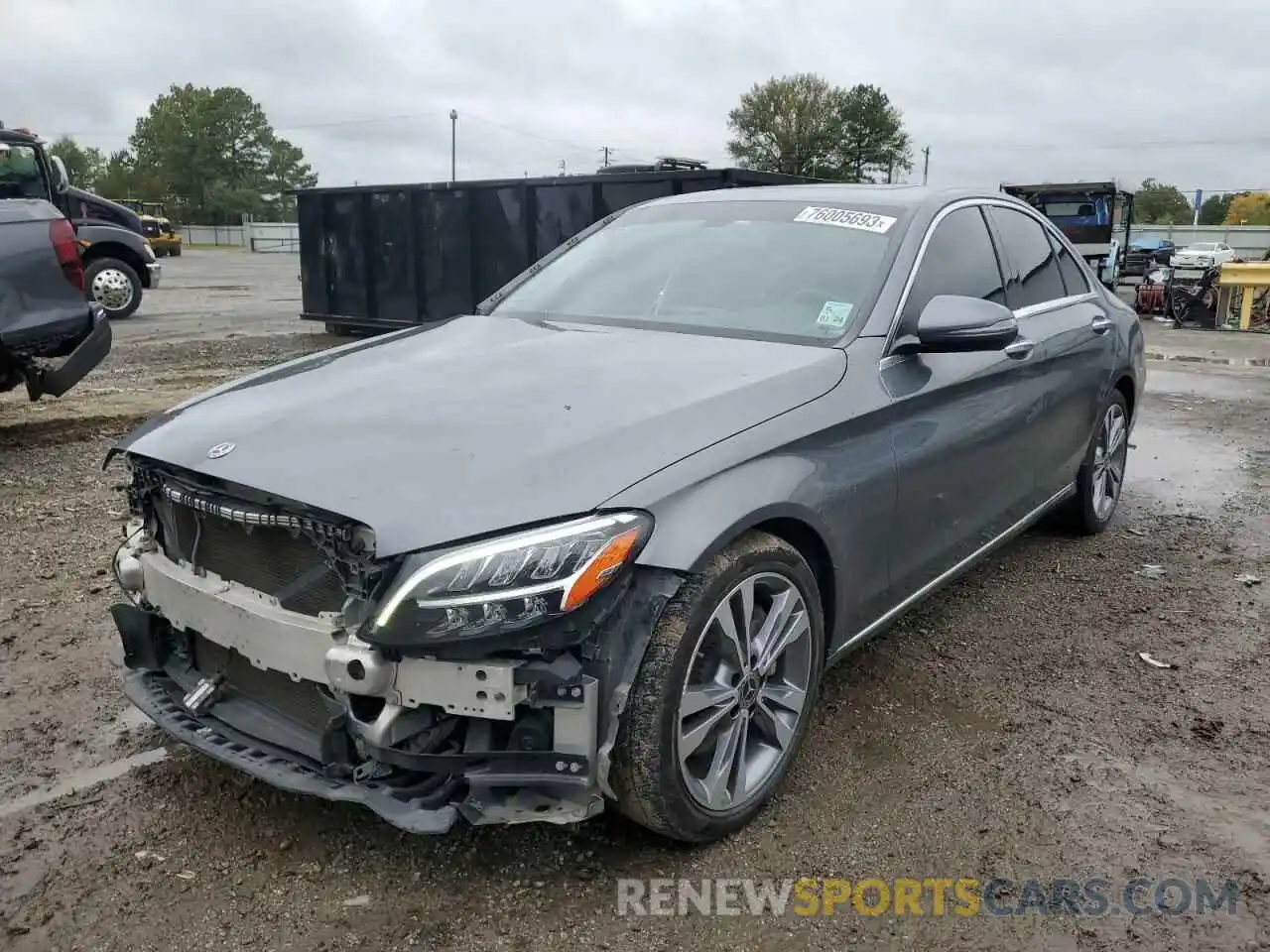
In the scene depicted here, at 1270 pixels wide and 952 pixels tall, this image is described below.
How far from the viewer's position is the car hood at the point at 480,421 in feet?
7.53

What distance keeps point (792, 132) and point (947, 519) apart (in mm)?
80920

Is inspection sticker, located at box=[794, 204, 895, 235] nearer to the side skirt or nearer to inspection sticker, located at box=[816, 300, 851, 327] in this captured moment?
inspection sticker, located at box=[816, 300, 851, 327]

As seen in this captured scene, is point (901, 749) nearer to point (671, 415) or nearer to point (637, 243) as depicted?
point (671, 415)

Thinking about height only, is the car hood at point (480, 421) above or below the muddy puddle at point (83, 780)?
above

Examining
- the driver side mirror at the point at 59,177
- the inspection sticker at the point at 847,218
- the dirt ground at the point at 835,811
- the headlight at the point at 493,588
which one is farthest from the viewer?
the driver side mirror at the point at 59,177

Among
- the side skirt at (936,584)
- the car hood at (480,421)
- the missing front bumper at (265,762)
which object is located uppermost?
the car hood at (480,421)

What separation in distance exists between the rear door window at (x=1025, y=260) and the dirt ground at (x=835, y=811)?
127 cm

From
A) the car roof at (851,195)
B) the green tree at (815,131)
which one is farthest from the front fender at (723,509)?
the green tree at (815,131)

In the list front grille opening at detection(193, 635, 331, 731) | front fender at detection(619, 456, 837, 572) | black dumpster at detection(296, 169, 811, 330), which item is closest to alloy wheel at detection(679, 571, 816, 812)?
front fender at detection(619, 456, 837, 572)

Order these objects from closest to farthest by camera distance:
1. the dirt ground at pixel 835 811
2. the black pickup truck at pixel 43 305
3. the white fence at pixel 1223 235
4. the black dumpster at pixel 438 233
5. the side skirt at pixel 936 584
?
the dirt ground at pixel 835 811
the side skirt at pixel 936 584
the black pickup truck at pixel 43 305
the black dumpster at pixel 438 233
the white fence at pixel 1223 235

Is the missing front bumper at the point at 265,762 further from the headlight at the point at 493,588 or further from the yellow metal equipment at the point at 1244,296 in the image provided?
the yellow metal equipment at the point at 1244,296

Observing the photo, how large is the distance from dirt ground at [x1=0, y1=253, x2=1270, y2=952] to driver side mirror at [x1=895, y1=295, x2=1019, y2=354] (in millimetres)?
1191

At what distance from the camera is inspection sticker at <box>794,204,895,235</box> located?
11.8 ft

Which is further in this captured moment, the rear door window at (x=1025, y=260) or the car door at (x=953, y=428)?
the rear door window at (x=1025, y=260)
